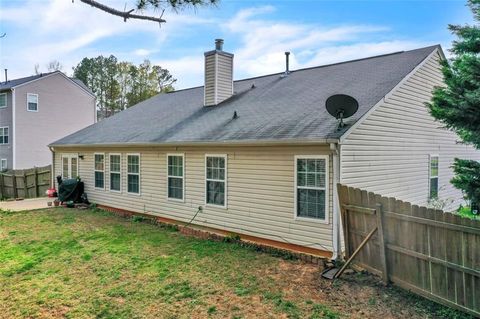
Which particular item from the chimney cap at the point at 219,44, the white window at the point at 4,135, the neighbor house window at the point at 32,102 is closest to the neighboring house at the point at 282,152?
the chimney cap at the point at 219,44

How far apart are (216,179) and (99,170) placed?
20.2 feet

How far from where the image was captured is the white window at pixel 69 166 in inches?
579

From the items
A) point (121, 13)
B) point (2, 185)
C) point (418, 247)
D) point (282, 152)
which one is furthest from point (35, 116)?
point (418, 247)

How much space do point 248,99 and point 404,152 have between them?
191 inches

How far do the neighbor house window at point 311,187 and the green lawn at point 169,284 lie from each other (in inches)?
42.0

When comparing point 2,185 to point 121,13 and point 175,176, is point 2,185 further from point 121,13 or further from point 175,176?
point 121,13

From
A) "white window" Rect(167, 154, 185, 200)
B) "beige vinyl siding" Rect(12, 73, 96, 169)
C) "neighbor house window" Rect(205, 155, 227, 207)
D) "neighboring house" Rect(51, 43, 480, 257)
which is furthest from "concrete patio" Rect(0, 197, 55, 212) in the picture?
"beige vinyl siding" Rect(12, 73, 96, 169)

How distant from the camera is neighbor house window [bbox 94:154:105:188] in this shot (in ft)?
43.0

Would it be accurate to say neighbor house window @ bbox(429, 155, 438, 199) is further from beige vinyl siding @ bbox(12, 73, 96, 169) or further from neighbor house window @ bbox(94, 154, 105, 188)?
beige vinyl siding @ bbox(12, 73, 96, 169)

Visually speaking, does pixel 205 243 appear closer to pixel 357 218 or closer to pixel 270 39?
pixel 357 218

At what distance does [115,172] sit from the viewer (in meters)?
12.5

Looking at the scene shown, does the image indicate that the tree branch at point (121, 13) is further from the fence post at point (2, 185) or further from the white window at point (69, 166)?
the fence post at point (2, 185)

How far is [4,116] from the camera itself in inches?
981

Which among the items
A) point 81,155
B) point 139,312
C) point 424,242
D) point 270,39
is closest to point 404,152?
point 424,242
